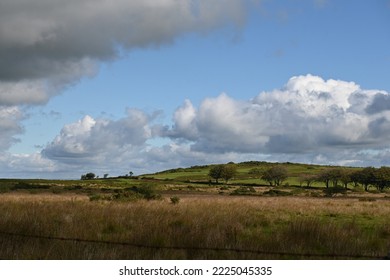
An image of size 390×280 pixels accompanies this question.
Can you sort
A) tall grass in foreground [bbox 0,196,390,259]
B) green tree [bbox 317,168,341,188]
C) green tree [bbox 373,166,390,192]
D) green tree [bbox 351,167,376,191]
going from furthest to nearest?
green tree [bbox 317,168,341,188], green tree [bbox 351,167,376,191], green tree [bbox 373,166,390,192], tall grass in foreground [bbox 0,196,390,259]

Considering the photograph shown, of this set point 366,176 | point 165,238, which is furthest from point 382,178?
point 165,238

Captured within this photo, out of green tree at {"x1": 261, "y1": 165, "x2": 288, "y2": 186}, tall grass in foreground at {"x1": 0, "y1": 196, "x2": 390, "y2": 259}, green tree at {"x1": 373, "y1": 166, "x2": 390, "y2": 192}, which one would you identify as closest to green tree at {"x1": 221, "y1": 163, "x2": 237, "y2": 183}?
green tree at {"x1": 261, "y1": 165, "x2": 288, "y2": 186}

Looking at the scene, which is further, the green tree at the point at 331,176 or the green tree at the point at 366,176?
the green tree at the point at 331,176

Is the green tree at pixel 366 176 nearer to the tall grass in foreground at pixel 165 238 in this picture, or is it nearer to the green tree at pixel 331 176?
the green tree at pixel 331 176

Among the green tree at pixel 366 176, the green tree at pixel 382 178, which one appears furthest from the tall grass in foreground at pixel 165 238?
the green tree at pixel 366 176

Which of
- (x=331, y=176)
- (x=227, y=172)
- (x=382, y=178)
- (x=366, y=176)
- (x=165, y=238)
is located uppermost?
(x=227, y=172)

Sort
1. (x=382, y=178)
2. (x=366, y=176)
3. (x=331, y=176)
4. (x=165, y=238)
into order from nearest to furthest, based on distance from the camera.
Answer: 1. (x=165, y=238)
2. (x=382, y=178)
3. (x=366, y=176)
4. (x=331, y=176)

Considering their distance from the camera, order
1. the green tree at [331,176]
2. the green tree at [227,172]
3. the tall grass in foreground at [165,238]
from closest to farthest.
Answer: the tall grass in foreground at [165,238]
the green tree at [331,176]
the green tree at [227,172]

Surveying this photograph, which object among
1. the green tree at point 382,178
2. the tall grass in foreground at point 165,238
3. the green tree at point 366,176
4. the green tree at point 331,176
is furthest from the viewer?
the green tree at point 331,176

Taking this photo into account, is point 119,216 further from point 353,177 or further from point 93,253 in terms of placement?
point 353,177

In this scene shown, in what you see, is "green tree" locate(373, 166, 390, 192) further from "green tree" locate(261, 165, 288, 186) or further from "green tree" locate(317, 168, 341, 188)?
"green tree" locate(261, 165, 288, 186)

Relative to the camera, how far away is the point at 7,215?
11961 mm

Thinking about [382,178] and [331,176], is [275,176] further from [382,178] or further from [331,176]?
[382,178]

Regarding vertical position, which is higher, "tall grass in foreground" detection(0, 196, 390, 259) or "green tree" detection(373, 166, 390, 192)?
"green tree" detection(373, 166, 390, 192)
